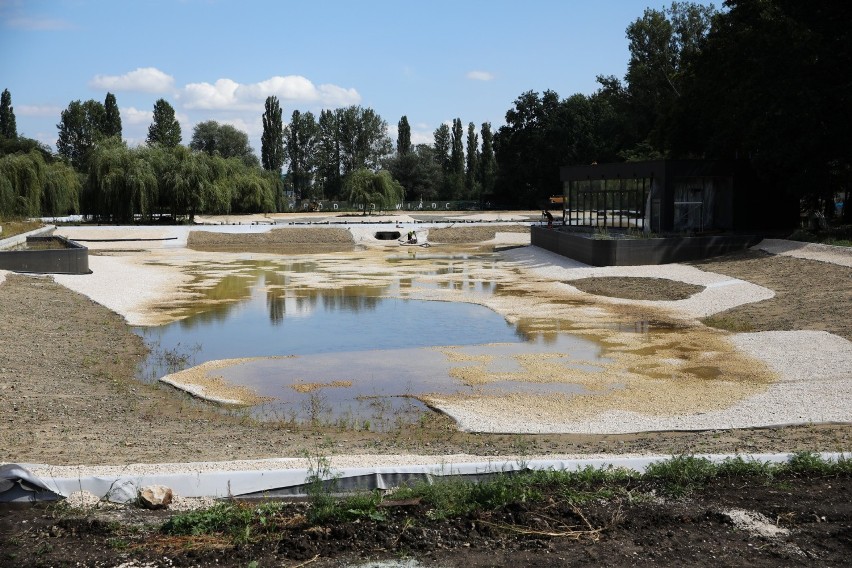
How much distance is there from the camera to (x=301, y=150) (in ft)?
398

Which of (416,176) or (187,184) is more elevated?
(416,176)

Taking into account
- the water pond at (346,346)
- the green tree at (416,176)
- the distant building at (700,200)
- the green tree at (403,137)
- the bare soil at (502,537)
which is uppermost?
the green tree at (403,137)

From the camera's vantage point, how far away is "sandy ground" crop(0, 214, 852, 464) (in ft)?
35.8

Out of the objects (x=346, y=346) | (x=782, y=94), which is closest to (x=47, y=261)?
(x=346, y=346)

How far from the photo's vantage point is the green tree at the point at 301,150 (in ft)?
394

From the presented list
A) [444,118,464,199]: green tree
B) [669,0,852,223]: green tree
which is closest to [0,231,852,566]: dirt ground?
[669,0,852,223]: green tree

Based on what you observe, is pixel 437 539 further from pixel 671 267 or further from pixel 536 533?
pixel 671 267

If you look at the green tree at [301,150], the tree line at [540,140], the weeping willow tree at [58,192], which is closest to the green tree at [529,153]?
the tree line at [540,140]

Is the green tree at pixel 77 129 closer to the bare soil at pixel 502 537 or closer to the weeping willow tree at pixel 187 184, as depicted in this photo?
the weeping willow tree at pixel 187 184

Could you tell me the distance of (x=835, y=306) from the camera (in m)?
22.0

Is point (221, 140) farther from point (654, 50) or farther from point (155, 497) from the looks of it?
point (155, 497)

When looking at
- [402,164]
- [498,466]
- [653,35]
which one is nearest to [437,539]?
[498,466]

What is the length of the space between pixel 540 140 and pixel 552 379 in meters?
81.2

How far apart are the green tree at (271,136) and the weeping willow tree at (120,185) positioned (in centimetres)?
4751
